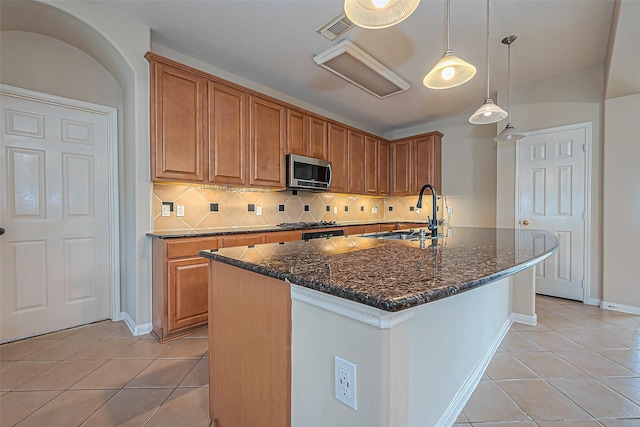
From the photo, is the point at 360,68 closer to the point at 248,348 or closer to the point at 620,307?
the point at 248,348

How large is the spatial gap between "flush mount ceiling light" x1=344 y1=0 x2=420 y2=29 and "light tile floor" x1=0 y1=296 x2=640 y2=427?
1974 millimetres

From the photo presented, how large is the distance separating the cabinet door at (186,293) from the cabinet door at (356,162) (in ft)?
8.44

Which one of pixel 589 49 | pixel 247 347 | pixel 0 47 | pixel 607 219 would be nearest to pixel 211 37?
pixel 0 47

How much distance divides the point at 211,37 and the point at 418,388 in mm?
3009

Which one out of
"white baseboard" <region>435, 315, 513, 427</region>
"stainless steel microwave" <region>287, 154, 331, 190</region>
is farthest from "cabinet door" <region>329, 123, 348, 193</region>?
"white baseboard" <region>435, 315, 513, 427</region>

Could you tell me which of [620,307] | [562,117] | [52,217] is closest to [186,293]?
[52,217]

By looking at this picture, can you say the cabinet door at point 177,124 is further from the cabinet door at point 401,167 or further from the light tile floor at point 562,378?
the cabinet door at point 401,167

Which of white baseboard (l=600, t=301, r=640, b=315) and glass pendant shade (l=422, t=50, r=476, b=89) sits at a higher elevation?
glass pendant shade (l=422, t=50, r=476, b=89)

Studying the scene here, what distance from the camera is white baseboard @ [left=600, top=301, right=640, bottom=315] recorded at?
2790 mm

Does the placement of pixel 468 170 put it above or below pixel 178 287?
above

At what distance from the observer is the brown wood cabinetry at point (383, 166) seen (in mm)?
4797

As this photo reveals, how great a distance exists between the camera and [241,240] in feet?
8.57

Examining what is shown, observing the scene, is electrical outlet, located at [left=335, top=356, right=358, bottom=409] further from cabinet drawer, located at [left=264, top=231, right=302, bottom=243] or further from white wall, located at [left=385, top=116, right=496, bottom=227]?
white wall, located at [left=385, top=116, right=496, bottom=227]

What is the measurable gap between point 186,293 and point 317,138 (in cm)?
245
